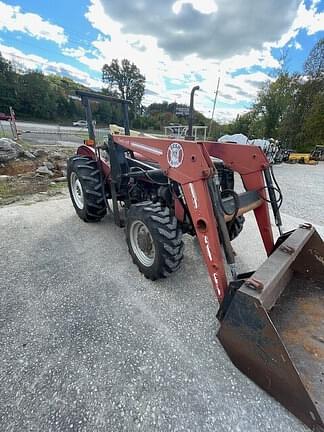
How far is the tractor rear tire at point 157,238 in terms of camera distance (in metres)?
2.15

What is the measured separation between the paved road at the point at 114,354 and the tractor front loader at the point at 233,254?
212 mm

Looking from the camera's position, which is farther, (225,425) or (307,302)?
(307,302)

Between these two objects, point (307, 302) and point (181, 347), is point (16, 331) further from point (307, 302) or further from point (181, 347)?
point (307, 302)

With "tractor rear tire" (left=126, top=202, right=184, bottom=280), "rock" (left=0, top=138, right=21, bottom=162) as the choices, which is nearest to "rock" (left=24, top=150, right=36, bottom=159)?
"rock" (left=0, top=138, right=21, bottom=162)

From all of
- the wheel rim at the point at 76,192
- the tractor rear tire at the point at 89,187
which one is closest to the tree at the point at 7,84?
the wheel rim at the point at 76,192

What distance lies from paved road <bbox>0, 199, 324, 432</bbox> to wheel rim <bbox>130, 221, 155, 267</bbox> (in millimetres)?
208

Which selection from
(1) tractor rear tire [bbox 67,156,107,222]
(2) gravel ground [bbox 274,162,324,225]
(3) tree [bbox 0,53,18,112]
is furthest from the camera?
(3) tree [bbox 0,53,18,112]

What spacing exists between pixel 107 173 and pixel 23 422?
2.78 m

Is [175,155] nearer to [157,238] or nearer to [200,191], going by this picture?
[200,191]

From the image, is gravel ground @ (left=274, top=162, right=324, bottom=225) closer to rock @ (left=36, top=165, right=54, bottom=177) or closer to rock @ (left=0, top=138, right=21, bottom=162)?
rock @ (left=36, top=165, right=54, bottom=177)

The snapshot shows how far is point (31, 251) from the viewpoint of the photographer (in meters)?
2.96

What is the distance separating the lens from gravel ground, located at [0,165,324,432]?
4.29 ft

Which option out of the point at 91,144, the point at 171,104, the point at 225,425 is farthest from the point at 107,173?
the point at 171,104

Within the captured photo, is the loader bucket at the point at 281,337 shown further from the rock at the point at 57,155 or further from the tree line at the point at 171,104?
the rock at the point at 57,155
